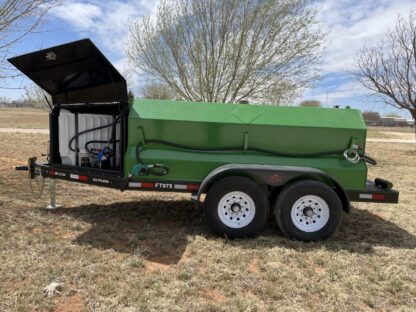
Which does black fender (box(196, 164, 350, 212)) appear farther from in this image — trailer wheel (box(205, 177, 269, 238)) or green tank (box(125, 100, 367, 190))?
green tank (box(125, 100, 367, 190))

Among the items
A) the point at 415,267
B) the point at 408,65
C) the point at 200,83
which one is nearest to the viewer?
the point at 415,267

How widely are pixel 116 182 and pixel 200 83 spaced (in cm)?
934

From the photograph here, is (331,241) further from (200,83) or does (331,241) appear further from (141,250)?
(200,83)

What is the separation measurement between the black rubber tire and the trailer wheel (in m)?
0.21

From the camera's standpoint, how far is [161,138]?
518cm

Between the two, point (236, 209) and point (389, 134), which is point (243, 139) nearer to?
point (236, 209)

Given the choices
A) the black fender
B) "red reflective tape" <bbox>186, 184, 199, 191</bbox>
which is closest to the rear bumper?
the black fender

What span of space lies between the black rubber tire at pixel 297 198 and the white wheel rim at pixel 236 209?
0.34 metres

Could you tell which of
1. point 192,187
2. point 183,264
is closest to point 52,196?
point 192,187

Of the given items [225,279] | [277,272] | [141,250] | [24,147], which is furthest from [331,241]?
[24,147]

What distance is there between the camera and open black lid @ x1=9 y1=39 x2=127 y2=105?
4.83 m

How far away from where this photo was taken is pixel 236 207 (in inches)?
194

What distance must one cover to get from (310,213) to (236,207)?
0.91 meters

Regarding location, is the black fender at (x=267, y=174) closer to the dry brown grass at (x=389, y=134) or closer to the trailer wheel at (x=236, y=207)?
the trailer wheel at (x=236, y=207)
